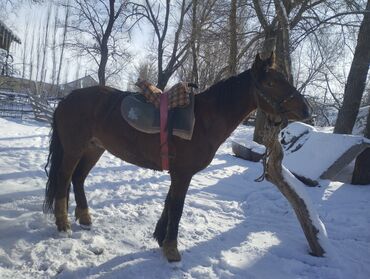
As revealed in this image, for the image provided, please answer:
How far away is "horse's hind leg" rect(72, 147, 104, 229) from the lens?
3.89 metres

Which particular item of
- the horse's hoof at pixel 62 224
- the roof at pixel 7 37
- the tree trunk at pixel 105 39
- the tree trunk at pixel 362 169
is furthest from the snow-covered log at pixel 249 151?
the roof at pixel 7 37

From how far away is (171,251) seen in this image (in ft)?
10.8

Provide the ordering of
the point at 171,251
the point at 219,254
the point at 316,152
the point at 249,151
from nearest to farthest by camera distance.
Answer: the point at 171,251, the point at 219,254, the point at 316,152, the point at 249,151

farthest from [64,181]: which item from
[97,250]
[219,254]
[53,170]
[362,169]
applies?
[362,169]

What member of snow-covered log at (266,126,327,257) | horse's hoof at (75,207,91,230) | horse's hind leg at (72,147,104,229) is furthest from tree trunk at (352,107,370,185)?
horse's hoof at (75,207,91,230)

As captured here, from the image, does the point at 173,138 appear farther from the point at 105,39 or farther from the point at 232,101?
the point at 105,39

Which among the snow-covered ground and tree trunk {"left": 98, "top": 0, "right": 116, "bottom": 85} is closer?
the snow-covered ground

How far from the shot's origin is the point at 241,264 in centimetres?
339

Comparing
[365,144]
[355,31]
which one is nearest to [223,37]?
[355,31]

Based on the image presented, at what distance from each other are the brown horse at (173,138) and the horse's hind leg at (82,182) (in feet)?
0.04

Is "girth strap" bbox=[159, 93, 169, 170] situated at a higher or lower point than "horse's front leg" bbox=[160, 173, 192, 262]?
higher

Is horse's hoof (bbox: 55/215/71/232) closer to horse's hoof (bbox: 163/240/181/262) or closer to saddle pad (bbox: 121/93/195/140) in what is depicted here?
horse's hoof (bbox: 163/240/181/262)

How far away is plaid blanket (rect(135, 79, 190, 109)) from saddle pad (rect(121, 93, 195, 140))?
4 cm

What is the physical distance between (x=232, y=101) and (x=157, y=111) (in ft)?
2.43
